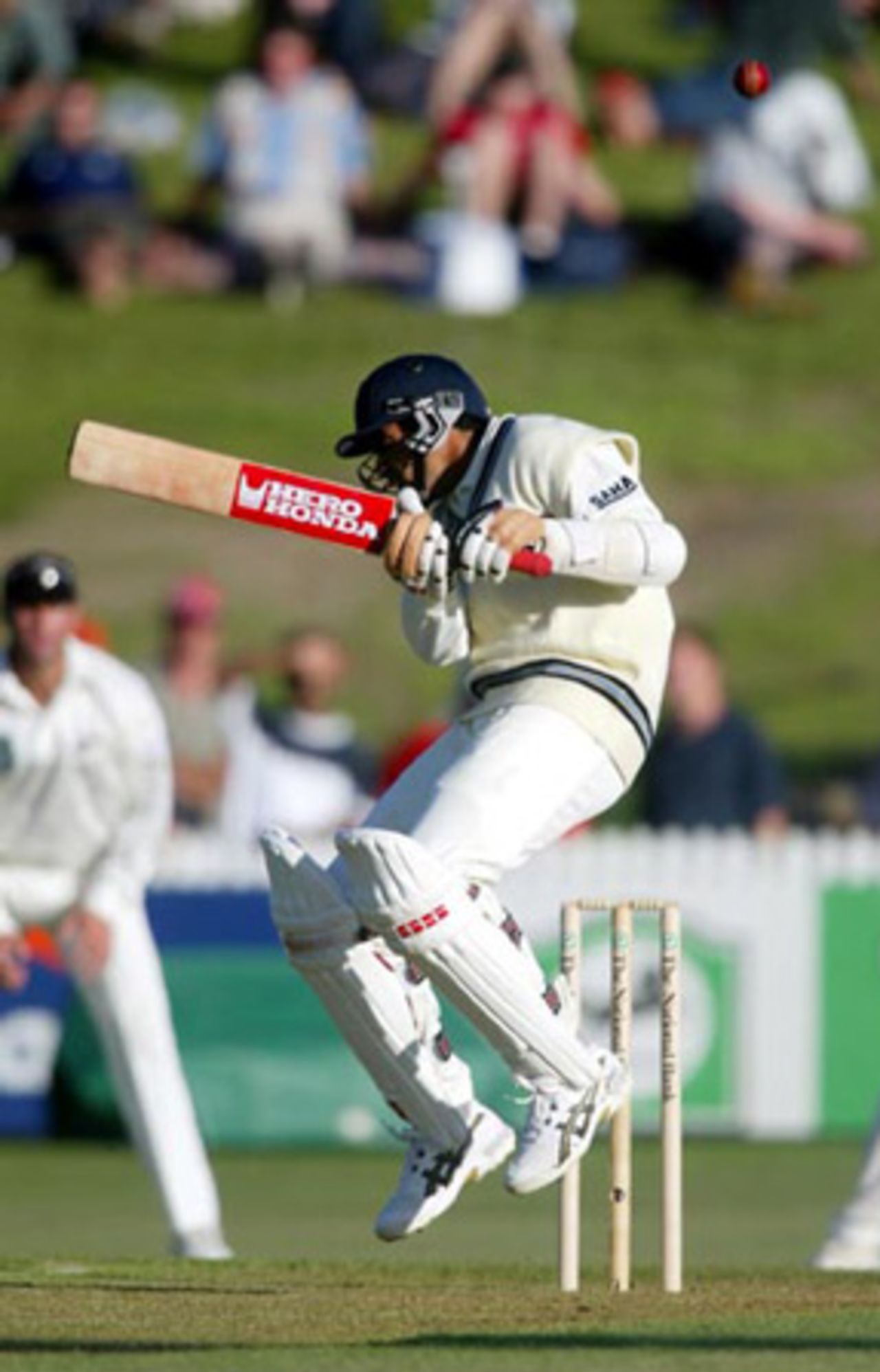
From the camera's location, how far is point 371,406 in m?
6.76

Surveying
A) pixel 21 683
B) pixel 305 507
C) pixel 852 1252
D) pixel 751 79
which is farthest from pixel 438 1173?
pixel 21 683

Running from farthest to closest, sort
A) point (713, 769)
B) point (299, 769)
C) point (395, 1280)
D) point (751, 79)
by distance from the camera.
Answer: point (299, 769)
point (713, 769)
point (395, 1280)
point (751, 79)

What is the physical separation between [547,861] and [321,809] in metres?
0.90

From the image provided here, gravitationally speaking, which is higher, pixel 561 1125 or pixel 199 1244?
pixel 561 1125

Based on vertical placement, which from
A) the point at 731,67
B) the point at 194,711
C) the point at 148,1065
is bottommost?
the point at 148,1065

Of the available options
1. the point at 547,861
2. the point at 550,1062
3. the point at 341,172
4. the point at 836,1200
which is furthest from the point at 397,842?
the point at 341,172

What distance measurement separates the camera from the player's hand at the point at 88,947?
344 inches

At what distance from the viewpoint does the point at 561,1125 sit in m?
6.65

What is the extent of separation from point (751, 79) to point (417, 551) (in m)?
1.29

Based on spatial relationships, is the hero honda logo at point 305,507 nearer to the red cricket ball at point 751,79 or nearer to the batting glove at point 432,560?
the batting glove at point 432,560

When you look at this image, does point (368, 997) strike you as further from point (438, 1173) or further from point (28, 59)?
point (28, 59)

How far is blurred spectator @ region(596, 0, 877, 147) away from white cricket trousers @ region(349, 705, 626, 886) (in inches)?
476

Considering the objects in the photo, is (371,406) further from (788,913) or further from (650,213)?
(650,213)

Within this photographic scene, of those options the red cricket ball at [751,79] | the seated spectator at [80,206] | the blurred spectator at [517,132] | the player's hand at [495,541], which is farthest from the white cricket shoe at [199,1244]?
the blurred spectator at [517,132]
